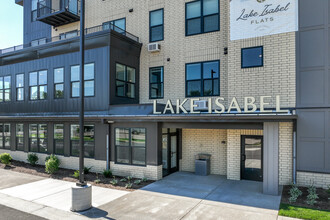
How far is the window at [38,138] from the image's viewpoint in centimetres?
1542

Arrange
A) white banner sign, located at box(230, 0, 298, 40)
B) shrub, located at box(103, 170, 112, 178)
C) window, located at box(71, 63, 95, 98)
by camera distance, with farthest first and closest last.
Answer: window, located at box(71, 63, 95, 98) → shrub, located at box(103, 170, 112, 178) → white banner sign, located at box(230, 0, 298, 40)

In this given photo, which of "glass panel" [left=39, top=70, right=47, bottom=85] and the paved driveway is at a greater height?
"glass panel" [left=39, top=70, right=47, bottom=85]

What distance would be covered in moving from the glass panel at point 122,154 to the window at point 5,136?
34.1ft

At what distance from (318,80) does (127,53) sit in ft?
32.4

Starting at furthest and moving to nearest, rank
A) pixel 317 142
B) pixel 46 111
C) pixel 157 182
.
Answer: pixel 46 111, pixel 157 182, pixel 317 142

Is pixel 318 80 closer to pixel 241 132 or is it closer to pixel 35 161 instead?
pixel 241 132

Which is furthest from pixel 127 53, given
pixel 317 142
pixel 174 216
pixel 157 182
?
pixel 317 142

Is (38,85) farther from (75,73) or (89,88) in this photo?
(89,88)

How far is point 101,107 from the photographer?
42.9 ft

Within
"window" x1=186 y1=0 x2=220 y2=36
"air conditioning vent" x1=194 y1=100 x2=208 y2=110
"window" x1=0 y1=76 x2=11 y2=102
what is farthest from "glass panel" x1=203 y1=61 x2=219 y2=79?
"window" x1=0 y1=76 x2=11 y2=102

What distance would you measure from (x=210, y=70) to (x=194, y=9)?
3.65 m

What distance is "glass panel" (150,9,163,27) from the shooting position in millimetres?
Result: 14392

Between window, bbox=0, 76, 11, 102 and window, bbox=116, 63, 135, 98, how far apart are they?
32.0ft

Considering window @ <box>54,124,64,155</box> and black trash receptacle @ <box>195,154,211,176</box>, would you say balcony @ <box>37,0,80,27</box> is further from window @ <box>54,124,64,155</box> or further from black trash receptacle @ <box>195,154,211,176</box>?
black trash receptacle @ <box>195,154,211,176</box>
